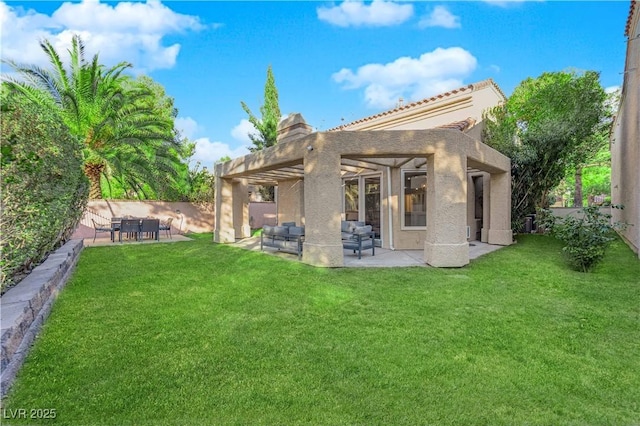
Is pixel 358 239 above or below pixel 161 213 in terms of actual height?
below

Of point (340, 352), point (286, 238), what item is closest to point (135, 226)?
point (286, 238)

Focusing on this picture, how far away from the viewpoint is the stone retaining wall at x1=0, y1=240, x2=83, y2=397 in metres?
3.50

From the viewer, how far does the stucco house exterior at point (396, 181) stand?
9.27 metres

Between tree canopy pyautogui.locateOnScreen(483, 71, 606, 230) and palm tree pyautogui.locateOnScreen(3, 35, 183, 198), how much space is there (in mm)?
18508

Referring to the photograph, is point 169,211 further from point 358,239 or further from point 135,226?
point 358,239

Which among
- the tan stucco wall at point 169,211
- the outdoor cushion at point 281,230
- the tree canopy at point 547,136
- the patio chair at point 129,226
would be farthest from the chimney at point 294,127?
the tan stucco wall at point 169,211

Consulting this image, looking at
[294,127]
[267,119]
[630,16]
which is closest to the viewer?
[630,16]

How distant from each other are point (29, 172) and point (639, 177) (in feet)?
53.3

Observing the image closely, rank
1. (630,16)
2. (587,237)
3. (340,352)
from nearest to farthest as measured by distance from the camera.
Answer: (340,352) → (587,237) → (630,16)

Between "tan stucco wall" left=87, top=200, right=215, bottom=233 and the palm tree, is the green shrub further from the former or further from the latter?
"tan stucco wall" left=87, top=200, right=215, bottom=233

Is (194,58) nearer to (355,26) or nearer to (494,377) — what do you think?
(355,26)

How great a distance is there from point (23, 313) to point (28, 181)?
2639 mm

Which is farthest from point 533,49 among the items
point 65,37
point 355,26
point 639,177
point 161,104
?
point 161,104

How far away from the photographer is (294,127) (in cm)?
1345
